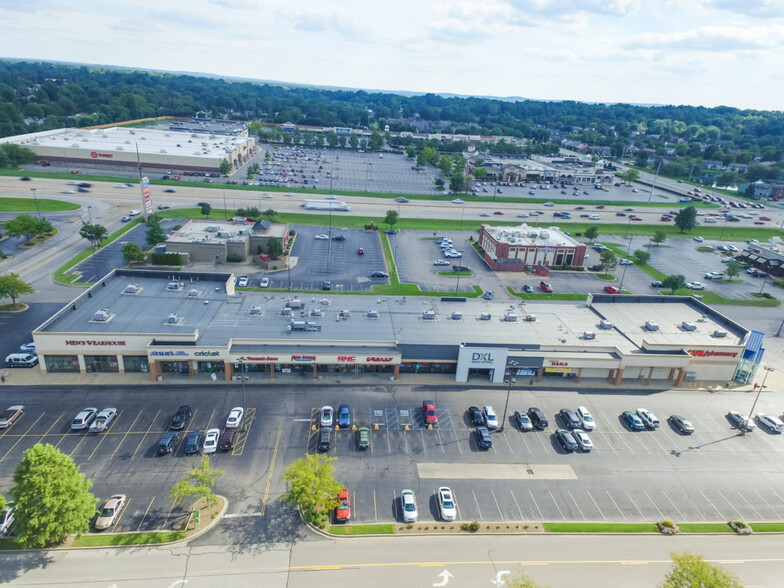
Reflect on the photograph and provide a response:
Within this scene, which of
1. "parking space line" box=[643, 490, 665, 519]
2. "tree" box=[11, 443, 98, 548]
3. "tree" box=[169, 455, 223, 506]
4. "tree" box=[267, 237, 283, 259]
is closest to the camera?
"tree" box=[11, 443, 98, 548]

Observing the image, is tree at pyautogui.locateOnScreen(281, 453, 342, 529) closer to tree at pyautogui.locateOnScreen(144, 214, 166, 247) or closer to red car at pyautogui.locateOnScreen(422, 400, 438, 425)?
red car at pyautogui.locateOnScreen(422, 400, 438, 425)

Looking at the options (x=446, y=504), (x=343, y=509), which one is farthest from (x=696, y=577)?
(x=343, y=509)

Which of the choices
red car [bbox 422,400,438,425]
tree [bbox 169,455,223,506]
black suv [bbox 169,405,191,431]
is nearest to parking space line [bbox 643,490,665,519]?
red car [bbox 422,400,438,425]

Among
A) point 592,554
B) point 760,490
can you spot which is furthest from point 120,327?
point 760,490

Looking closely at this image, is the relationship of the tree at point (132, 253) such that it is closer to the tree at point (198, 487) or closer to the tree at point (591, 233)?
the tree at point (198, 487)

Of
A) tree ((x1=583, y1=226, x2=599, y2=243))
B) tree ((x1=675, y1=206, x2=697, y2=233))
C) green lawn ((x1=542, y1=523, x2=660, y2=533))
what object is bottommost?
green lawn ((x1=542, y1=523, x2=660, y2=533))

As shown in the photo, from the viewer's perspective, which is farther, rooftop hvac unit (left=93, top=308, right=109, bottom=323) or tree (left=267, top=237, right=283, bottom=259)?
tree (left=267, top=237, right=283, bottom=259)
